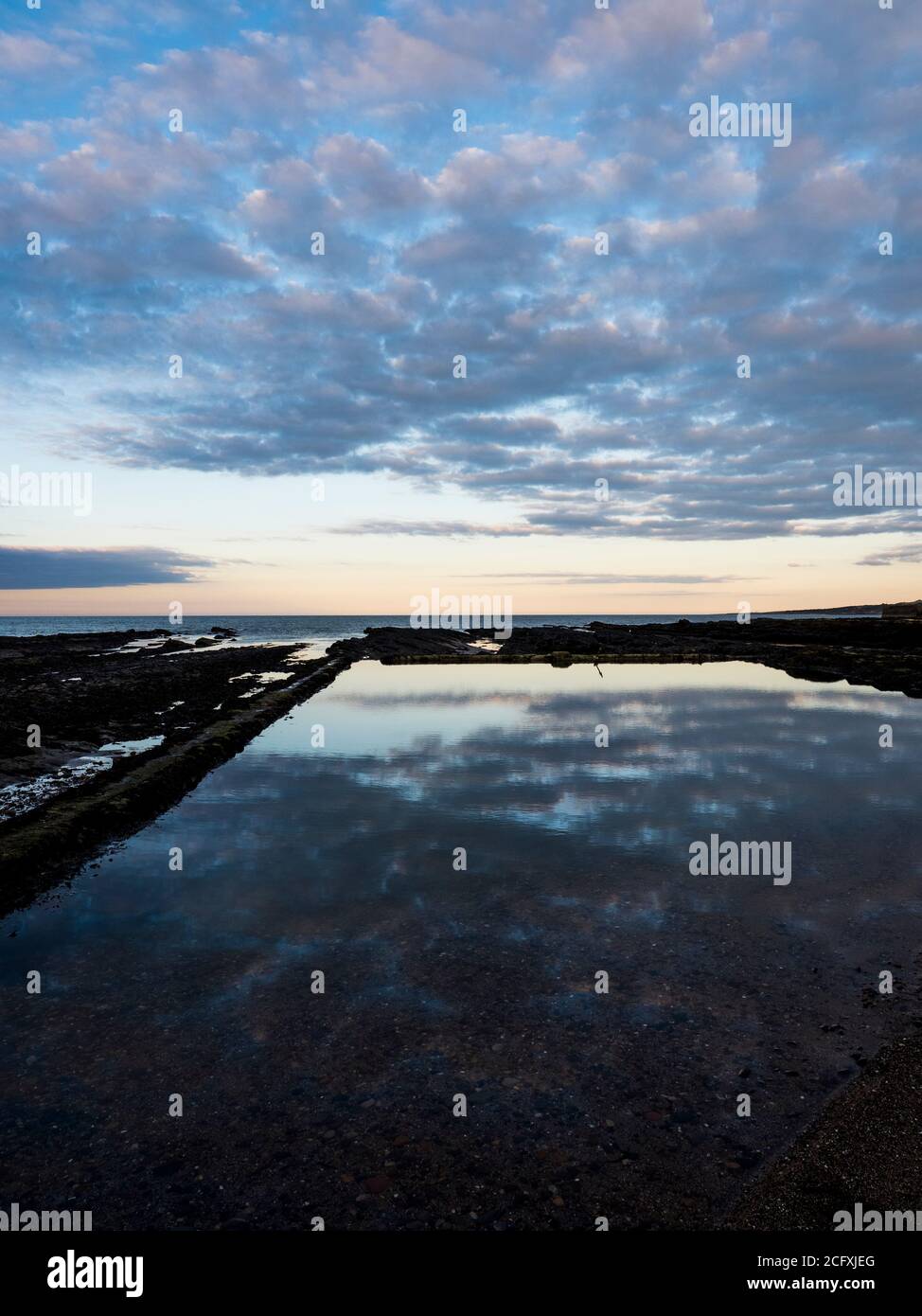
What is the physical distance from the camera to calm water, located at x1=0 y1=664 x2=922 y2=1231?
235 inches

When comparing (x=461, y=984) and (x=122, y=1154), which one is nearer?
(x=122, y=1154)

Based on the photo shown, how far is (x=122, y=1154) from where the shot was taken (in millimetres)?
6270

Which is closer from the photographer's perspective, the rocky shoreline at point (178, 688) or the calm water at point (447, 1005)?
the calm water at point (447, 1005)

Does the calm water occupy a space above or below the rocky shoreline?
below

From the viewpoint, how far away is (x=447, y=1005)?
8.68 m

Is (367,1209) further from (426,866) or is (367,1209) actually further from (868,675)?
(868,675)

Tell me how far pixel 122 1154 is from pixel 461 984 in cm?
423

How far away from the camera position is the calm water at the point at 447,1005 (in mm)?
5977

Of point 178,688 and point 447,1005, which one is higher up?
point 178,688

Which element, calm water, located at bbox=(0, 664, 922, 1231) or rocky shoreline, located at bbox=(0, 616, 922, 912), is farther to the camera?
rocky shoreline, located at bbox=(0, 616, 922, 912)

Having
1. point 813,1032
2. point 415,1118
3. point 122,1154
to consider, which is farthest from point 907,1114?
point 122,1154

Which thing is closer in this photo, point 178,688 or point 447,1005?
point 447,1005

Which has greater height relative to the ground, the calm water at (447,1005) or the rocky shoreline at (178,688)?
the rocky shoreline at (178,688)
